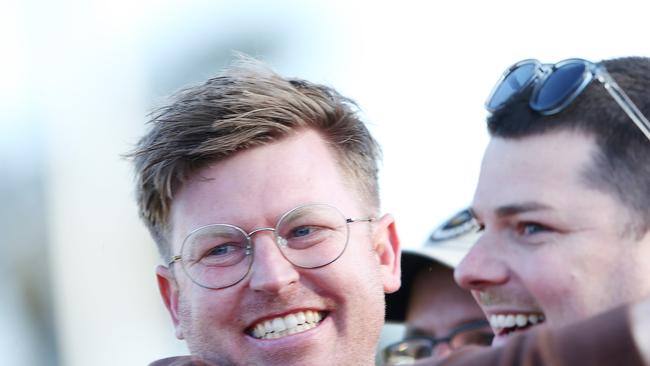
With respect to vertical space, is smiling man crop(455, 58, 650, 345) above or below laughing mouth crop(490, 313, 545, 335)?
above

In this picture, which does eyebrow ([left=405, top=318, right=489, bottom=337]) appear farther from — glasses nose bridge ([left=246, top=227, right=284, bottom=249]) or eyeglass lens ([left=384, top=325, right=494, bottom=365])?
glasses nose bridge ([left=246, top=227, right=284, bottom=249])

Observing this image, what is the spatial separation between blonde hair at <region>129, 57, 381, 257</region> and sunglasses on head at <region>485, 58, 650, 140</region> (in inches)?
35.3

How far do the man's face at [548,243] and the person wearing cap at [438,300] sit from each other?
3.37ft

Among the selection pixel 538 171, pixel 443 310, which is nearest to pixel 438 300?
pixel 443 310

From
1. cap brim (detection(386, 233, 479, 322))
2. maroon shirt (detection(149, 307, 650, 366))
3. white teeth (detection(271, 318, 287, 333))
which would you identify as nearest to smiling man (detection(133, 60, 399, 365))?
white teeth (detection(271, 318, 287, 333))

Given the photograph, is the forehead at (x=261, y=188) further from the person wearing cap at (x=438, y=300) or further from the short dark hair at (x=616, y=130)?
the short dark hair at (x=616, y=130)

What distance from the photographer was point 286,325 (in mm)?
4086

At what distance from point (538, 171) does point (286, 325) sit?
3.20 ft

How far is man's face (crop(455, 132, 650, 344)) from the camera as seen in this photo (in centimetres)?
331

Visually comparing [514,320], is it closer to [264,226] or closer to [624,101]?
[624,101]

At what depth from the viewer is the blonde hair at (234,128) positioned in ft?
13.9

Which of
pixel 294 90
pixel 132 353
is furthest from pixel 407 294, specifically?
pixel 132 353

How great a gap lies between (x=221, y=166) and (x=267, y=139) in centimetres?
15

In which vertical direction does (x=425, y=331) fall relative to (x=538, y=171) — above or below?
below
